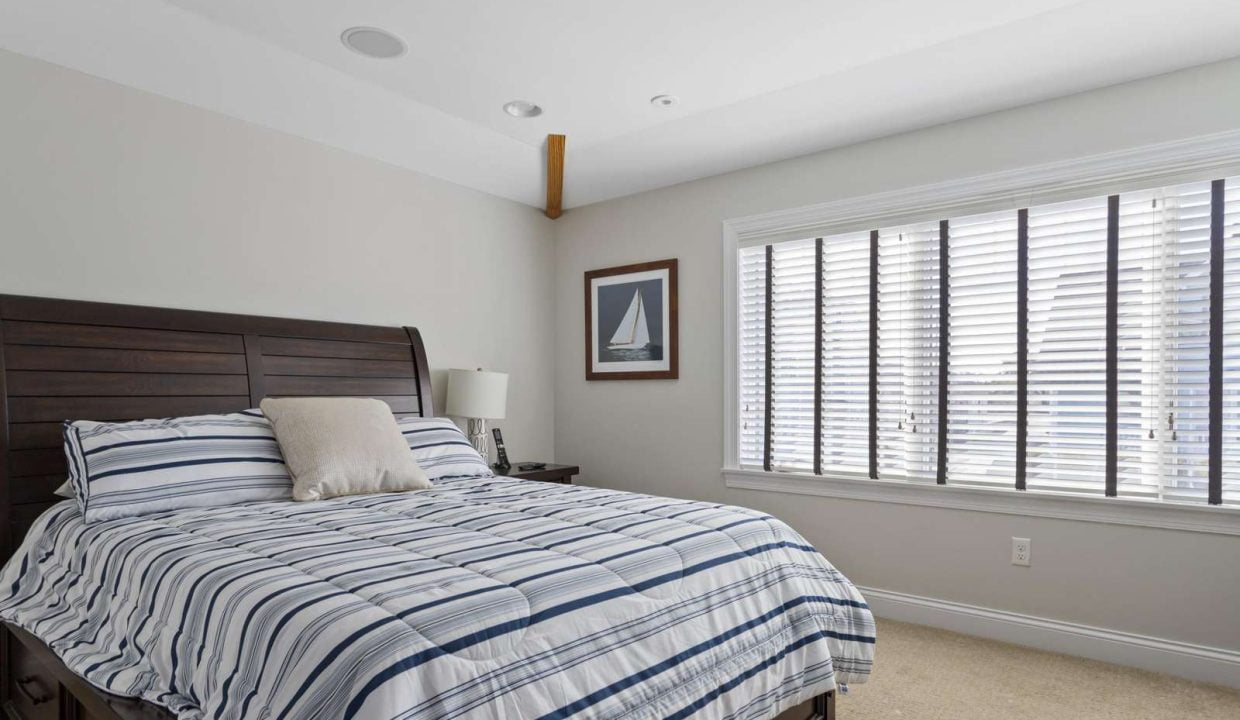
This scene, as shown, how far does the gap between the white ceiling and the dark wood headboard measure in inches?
36.5

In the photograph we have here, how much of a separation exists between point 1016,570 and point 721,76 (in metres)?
2.47

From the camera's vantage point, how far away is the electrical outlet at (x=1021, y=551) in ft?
9.87

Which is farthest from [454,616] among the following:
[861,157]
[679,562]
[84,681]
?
Result: [861,157]

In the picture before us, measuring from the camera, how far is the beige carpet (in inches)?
94.2

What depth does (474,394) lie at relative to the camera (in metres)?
3.78

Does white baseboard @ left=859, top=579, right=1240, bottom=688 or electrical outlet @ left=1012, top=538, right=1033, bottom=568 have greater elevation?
electrical outlet @ left=1012, top=538, right=1033, bottom=568

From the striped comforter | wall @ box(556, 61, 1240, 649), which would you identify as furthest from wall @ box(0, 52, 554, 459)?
the striped comforter

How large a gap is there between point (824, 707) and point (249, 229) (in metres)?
2.97

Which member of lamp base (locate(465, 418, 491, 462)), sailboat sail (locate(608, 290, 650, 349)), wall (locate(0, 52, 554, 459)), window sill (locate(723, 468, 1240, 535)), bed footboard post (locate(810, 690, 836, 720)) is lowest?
bed footboard post (locate(810, 690, 836, 720))

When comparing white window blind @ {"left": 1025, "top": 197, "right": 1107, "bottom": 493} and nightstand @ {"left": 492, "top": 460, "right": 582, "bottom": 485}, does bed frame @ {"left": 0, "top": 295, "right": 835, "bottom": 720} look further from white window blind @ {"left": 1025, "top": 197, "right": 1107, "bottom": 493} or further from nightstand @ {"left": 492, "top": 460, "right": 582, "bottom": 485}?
white window blind @ {"left": 1025, "top": 197, "right": 1107, "bottom": 493}

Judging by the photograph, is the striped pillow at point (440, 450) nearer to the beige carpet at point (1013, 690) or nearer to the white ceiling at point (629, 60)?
the white ceiling at point (629, 60)

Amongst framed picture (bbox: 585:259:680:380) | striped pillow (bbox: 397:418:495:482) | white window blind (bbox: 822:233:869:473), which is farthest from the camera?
framed picture (bbox: 585:259:680:380)

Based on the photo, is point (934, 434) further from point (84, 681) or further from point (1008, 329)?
point (84, 681)

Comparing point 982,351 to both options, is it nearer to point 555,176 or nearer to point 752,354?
point 752,354
